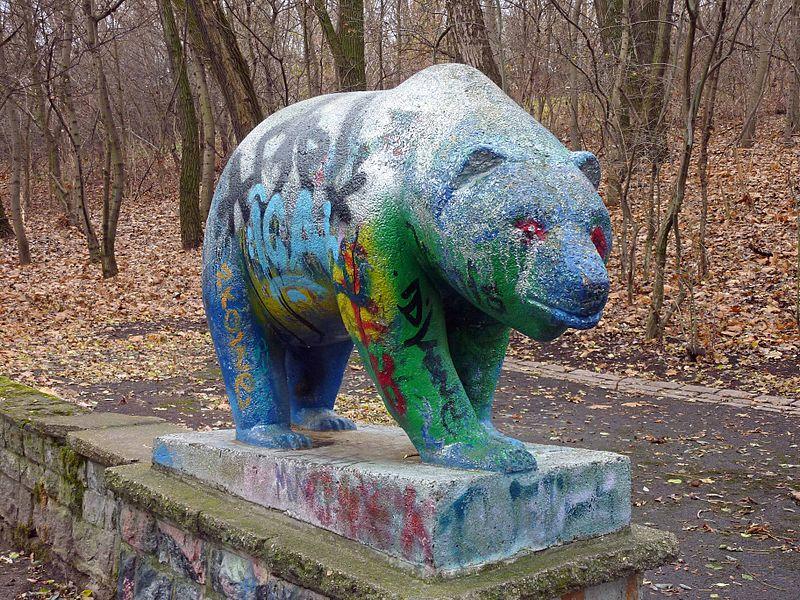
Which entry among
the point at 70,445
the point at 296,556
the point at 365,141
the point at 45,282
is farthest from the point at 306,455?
the point at 45,282

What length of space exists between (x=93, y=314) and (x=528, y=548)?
1055 centimetres

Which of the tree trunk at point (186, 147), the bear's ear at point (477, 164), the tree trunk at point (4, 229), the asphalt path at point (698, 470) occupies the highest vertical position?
the tree trunk at point (186, 147)

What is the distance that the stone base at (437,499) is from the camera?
7.67ft

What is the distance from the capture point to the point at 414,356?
2.55 m

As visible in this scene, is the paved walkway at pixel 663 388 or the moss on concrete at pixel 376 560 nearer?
the moss on concrete at pixel 376 560

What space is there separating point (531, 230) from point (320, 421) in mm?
1695

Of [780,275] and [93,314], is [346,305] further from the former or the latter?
[93,314]

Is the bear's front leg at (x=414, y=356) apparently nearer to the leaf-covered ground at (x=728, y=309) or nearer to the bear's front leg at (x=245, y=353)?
the bear's front leg at (x=245, y=353)

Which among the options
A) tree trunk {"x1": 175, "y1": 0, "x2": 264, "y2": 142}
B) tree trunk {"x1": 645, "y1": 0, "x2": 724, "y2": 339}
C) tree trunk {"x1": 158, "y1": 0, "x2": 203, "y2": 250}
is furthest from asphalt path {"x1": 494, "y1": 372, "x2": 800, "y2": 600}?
tree trunk {"x1": 158, "y1": 0, "x2": 203, "y2": 250}

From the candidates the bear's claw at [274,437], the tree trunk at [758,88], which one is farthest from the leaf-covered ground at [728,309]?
the bear's claw at [274,437]

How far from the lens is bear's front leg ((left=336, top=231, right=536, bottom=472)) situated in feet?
8.23

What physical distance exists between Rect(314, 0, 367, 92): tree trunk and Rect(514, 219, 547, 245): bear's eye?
10254mm

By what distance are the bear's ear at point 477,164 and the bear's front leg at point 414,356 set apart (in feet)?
1.10

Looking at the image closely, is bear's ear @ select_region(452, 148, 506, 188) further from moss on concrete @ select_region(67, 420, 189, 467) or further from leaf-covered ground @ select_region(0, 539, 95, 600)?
leaf-covered ground @ select_region(0, 539, 95, 600)
